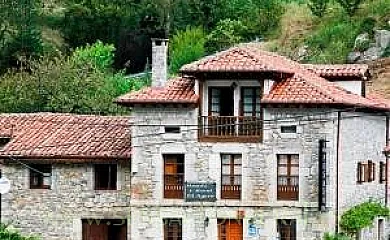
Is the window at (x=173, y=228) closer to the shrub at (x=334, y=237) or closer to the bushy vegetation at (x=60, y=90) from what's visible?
the shrub at (x=334, y=237)

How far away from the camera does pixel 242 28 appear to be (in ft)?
284

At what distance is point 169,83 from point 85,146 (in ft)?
12.9

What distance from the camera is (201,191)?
44812 mm

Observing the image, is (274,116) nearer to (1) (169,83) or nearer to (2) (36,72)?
(1) (169,83)

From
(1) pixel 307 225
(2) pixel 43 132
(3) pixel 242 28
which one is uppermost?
(3) pixel 242 28

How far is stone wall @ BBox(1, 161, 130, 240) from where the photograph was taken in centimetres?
4697

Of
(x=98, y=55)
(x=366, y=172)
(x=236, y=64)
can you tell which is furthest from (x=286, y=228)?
(x=98, y=55)

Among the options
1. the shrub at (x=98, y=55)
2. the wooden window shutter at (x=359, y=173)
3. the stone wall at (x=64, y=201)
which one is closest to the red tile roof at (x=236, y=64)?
the wooden window shutter at (x=359, y=173)

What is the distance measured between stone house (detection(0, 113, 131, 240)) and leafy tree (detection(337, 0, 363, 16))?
118ft

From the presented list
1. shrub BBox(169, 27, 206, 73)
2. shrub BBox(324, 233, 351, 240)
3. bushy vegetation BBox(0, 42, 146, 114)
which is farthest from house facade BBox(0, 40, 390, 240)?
shrub BBox(169, 27, 206, 73)

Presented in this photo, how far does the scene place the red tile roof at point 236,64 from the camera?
144ft

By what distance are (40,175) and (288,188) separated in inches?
371

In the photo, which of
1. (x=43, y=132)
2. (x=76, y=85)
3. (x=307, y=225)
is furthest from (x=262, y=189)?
(x=76, y=85)

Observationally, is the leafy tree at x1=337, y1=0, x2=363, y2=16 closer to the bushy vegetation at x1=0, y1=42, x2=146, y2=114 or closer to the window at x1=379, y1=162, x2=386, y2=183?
the bushy vegetation at x1=0, y1=42, x2=146, y2=114
